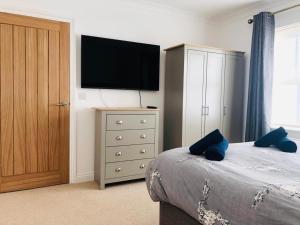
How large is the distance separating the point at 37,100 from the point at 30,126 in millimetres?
321

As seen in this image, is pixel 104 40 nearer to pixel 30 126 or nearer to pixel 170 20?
pixel 170 20

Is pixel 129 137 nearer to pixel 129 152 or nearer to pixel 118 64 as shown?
pixel 129 152

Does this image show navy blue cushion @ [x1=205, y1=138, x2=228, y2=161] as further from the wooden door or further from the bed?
the wooden door

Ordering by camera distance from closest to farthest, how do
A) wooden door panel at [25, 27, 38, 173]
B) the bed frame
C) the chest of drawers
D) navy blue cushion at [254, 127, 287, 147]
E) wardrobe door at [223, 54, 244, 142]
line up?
1. the bed frame
2. navy blue cushion at [254, 127, 287, 147]
3. wooden door panel at [25, 27, 38, 173]
4. the chest of drawers
5. wardrobe door at [223, 54, 244, 142]

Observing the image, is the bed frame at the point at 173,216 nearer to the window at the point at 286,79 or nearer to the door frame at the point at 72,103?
the door frame at the point at 72,103

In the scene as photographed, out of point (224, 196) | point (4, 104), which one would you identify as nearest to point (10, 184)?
point (4, 104)

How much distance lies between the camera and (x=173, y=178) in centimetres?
159

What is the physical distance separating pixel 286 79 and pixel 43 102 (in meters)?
3.25

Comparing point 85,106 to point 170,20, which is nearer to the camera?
point 85,106

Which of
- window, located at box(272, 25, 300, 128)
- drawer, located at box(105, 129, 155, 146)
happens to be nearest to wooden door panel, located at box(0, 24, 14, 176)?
drawer, located at box(105, 129, 155, 146)

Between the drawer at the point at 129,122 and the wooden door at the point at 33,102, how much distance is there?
0.60 m

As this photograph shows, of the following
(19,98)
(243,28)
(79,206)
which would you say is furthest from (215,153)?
(243,28)

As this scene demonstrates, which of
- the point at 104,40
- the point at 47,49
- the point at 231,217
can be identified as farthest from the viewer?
the point at 104,40

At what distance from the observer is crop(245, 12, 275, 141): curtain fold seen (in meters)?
3.30
